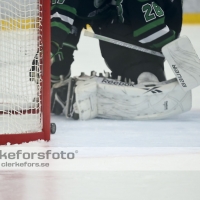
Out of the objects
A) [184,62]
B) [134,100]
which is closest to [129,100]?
[134,100]

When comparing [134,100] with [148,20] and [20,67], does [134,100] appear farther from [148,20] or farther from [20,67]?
[20,67]

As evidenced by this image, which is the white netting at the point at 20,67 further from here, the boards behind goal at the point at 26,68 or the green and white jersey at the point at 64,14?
the green and white jersey at the point at 64,14

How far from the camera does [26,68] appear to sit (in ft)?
5.46

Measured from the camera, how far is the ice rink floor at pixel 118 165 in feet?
3.46

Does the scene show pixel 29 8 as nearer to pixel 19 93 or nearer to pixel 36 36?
pixel 36 36

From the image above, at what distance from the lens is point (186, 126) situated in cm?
187

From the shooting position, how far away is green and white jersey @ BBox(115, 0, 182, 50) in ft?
7.17

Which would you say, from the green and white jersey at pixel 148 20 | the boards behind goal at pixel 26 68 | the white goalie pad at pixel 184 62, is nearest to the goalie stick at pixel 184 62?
the white goalie pad at pixel 184 62

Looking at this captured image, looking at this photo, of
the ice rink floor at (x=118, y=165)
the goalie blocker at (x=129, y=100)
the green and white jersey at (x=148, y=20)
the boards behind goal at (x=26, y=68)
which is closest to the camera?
the ice rink floor at (x=118, y=165)

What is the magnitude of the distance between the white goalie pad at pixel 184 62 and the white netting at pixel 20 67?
0.61 meters

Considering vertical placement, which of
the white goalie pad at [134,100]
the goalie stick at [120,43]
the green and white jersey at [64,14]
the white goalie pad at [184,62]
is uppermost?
the green and white jersey at [64,14]

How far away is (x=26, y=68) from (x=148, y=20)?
71 cm

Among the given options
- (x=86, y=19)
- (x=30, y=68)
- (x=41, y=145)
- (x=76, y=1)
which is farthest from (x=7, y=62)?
(x=86, y=19)

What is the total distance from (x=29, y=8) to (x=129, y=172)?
641mm
